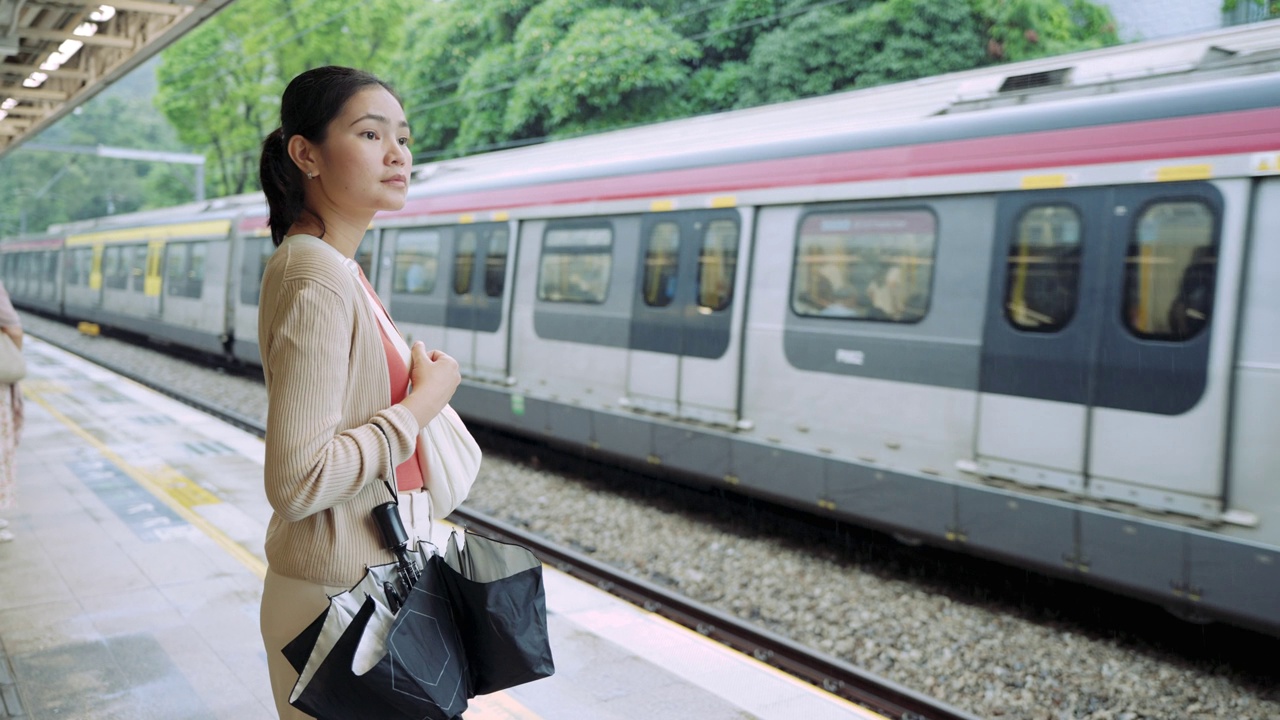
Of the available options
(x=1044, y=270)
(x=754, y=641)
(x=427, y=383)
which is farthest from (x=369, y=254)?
(x=427, y=383)

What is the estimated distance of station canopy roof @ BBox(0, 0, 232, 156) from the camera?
7027 millimetres

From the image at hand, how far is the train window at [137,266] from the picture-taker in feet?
72.9

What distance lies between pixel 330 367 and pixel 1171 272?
5.08m

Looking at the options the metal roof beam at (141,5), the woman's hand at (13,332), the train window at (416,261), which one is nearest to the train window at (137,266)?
the train window at (416,261)

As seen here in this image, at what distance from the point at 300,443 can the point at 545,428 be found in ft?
27.2

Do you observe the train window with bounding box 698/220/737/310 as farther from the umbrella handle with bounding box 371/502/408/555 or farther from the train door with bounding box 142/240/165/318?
the train door with bounding box 142/240/165/318

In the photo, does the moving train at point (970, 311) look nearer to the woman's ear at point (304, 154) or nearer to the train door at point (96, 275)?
the woman's ear at point (304, 154)

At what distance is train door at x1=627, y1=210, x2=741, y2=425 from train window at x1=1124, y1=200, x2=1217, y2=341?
2975 mm

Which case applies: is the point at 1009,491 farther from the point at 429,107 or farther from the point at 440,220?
the point at 429,107

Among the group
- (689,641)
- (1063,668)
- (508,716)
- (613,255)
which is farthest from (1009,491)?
(613,255)

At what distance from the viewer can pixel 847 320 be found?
22.4ft

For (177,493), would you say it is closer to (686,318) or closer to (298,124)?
(686,318)

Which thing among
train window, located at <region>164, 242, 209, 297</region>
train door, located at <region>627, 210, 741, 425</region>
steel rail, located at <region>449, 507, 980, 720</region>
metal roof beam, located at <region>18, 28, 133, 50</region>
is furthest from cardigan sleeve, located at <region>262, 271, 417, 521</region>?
train window, located at <region>164, 242, 209, 297</region>

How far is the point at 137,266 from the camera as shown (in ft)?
74.3
